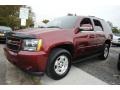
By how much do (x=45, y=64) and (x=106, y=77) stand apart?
191cm

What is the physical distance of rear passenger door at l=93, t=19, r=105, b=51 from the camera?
649 cm

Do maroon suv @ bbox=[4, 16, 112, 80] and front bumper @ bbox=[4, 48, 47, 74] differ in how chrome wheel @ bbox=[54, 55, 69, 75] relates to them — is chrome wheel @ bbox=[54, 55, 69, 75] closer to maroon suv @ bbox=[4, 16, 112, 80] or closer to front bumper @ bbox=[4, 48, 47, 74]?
maroon suv @ bbox=[4, 16, 112, 80]

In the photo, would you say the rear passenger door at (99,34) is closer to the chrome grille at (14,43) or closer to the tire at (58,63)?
the tire at (58,63)

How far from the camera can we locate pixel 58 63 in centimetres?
484

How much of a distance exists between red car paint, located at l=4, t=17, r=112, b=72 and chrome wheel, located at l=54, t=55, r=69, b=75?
0.37 meters

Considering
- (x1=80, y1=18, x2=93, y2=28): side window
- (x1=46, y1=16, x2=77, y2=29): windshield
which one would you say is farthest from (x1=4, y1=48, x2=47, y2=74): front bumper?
(x1=80, y1=18, x2=93, y2=28): side window

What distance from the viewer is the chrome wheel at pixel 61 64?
4804 mm

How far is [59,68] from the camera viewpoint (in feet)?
16.0

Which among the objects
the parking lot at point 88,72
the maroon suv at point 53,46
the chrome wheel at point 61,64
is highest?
the maroon suv at point 53,46

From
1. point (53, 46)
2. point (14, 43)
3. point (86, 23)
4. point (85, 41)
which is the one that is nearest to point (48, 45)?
point (53, 46)

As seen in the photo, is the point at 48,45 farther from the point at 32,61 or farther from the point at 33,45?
the point at 32,61

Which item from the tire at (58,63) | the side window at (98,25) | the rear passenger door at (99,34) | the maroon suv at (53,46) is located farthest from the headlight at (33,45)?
the side window at (98,25)

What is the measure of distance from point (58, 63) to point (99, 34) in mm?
2415
